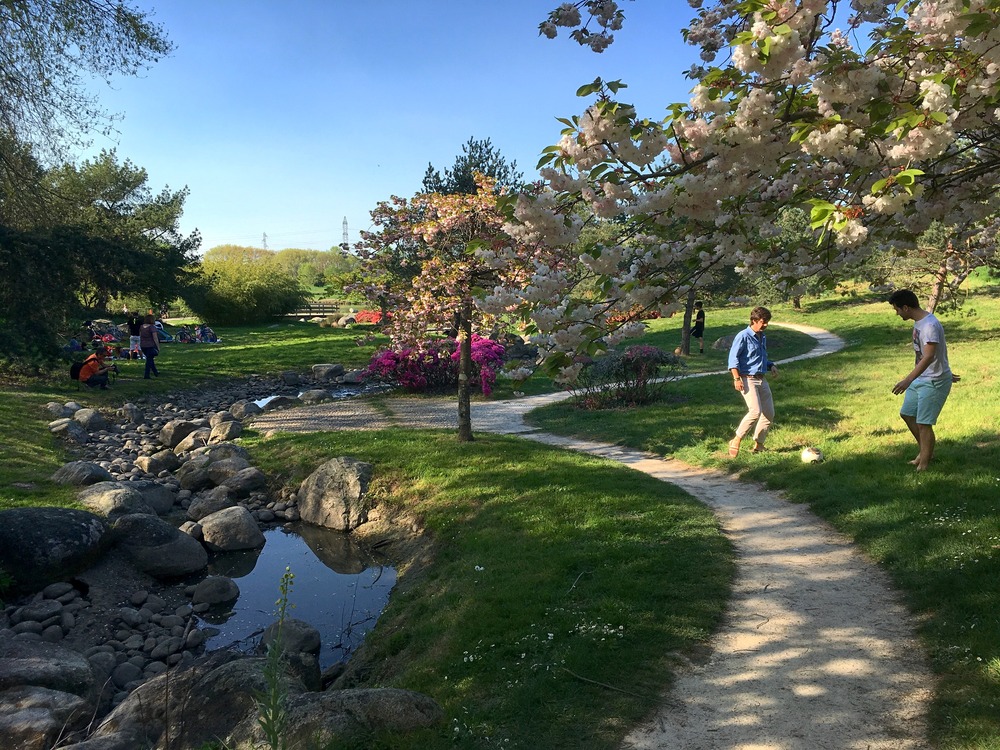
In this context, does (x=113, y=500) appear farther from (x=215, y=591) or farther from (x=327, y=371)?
(x=327, y=371)

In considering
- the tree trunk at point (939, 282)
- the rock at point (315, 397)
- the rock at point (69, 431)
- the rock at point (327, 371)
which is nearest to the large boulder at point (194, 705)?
the tree trunk at point (939, 282)

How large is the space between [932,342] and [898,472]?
1.52 meters

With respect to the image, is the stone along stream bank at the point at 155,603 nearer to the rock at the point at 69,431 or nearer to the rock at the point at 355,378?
the rock at the point at 69,431

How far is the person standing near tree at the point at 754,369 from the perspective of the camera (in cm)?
880

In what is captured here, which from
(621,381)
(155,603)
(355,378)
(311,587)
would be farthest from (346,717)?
(355,378)

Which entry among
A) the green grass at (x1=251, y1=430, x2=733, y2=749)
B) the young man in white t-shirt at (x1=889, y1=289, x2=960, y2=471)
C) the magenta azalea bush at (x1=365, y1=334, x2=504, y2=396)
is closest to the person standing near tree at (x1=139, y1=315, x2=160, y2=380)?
the magenta azalea bush at (x1=365, y1=334, x2=504, y2=396)

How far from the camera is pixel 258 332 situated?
3662 cm

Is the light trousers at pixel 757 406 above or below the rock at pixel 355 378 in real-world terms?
above

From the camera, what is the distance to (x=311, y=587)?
7.78 m

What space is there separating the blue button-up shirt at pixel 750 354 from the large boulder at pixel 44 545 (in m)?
8.28

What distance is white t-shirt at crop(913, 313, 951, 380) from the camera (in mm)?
6688

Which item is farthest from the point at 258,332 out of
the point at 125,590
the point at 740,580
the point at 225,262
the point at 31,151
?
the point at 740,580

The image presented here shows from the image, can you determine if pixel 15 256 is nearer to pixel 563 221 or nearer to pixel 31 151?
pixel 31 151

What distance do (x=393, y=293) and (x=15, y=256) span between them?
5.18 metres
